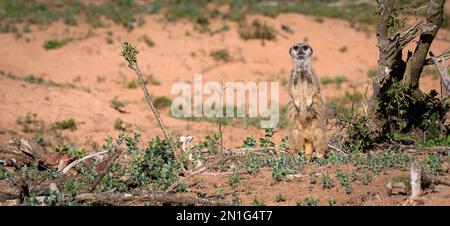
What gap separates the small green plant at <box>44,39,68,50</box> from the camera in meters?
15.6

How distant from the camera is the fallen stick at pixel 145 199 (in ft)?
16.4

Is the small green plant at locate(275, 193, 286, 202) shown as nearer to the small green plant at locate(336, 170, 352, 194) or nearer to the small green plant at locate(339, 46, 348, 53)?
the small green plant at locate(336, 170, 352, 194)

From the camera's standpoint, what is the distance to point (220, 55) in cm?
1578

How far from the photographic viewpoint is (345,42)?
58.7 feet

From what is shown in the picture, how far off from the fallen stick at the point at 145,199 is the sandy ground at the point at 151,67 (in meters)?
0.88

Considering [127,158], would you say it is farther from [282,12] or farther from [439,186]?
[282,12]

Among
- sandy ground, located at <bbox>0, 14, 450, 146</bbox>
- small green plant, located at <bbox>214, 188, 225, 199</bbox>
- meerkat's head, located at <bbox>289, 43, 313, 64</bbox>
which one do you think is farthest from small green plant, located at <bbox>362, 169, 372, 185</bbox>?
sandy ground, located at <bbox>0, 14, 450, 146</bbox>

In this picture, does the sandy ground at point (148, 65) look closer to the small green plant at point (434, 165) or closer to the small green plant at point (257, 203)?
the small green plant at point (434, 165)

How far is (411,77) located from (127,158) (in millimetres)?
3388

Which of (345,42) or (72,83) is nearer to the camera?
(72,83)

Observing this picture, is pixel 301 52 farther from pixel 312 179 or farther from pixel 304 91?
pixel 312 179

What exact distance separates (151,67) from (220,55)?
6.27ft
